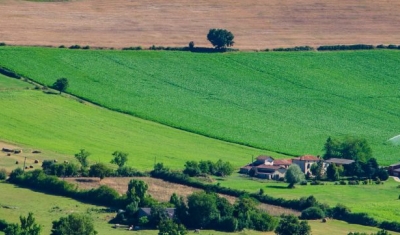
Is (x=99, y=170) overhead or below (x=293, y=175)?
below

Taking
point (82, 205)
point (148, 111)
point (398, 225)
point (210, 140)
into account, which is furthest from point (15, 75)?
point (398, 225)

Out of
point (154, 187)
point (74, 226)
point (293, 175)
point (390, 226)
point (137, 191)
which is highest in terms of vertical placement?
point (293, 175)

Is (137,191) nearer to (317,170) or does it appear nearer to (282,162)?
(282,162)

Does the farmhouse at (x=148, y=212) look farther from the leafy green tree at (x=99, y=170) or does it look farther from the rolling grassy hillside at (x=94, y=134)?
the rolling grassy hillside at (x=94, y=134)

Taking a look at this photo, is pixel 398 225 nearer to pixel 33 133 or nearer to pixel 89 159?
pixel 89 159

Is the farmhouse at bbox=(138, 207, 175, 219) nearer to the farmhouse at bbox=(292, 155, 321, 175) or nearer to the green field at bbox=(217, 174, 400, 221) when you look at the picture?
the green field at bbox=(217, 174, 400, 221)

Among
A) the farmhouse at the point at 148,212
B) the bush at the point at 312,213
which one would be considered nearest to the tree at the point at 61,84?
the farmhouse at the point at 148,212

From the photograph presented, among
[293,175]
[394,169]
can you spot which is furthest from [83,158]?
[394,169]
